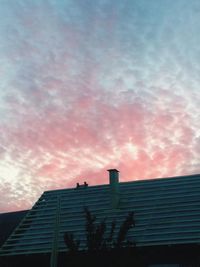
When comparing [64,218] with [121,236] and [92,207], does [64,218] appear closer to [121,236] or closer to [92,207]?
[92,207]

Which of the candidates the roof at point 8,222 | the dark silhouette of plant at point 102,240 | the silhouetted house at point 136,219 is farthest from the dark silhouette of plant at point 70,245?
the roof at point 8,222

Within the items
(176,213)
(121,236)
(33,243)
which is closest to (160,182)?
(176,213)

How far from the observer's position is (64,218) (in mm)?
24109

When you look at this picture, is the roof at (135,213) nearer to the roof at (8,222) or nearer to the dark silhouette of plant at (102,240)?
the roof at (8,222)

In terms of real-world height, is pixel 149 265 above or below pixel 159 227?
below

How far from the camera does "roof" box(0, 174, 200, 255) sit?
20.4 meters

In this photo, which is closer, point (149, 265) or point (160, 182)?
point (149, 265)

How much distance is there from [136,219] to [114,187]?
7.56 feet

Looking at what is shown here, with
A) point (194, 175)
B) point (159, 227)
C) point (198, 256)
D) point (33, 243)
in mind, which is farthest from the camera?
point (194, 175)

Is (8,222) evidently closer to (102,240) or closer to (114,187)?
(114,187)

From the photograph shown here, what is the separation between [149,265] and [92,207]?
17.1ft

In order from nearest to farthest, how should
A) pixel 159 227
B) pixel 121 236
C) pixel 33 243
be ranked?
1. pixel 121 236
2. pixel 159 227
3. pixel 33 243

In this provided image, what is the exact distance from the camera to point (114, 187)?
23609 millimetres

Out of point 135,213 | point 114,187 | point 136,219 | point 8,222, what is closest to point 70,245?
point 136,219
